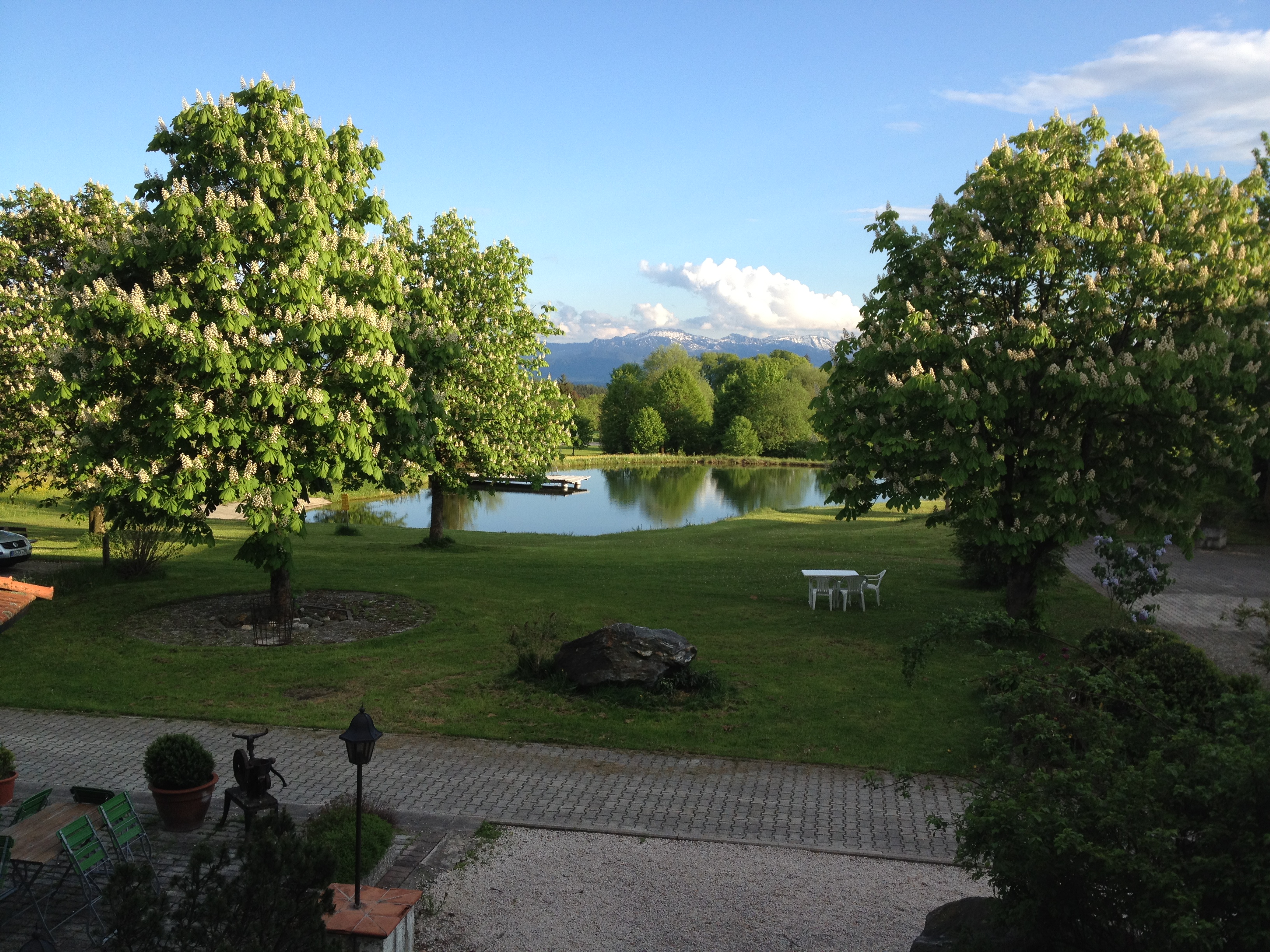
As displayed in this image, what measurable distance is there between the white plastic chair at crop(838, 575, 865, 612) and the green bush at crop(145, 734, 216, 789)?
598 inches

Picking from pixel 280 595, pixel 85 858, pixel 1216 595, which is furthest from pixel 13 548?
pixel 1216 595

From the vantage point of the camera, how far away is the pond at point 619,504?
5297cm

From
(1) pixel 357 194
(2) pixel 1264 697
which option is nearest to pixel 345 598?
(1) pixel 357 194

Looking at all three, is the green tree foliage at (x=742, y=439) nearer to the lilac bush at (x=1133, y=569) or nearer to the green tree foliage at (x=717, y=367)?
the green tree foliage at (x=717, y=367)

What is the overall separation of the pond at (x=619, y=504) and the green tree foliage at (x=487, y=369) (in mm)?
12596

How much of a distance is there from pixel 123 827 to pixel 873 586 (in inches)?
689

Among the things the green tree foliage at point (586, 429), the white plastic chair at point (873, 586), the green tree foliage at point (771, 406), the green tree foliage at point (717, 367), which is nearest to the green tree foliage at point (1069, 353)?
the white plastic chair at point (873, 586)

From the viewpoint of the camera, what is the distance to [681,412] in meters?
107

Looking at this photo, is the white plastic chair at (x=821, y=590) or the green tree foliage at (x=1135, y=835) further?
the white plastic chair at (x=821, y=590)

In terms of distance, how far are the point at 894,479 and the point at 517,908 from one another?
40.4ft

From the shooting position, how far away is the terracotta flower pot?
31.8 feet

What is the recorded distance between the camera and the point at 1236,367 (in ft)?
56.9

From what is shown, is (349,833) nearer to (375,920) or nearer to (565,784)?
(375,920)

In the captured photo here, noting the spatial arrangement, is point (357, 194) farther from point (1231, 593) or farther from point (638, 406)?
point (638, 406)
